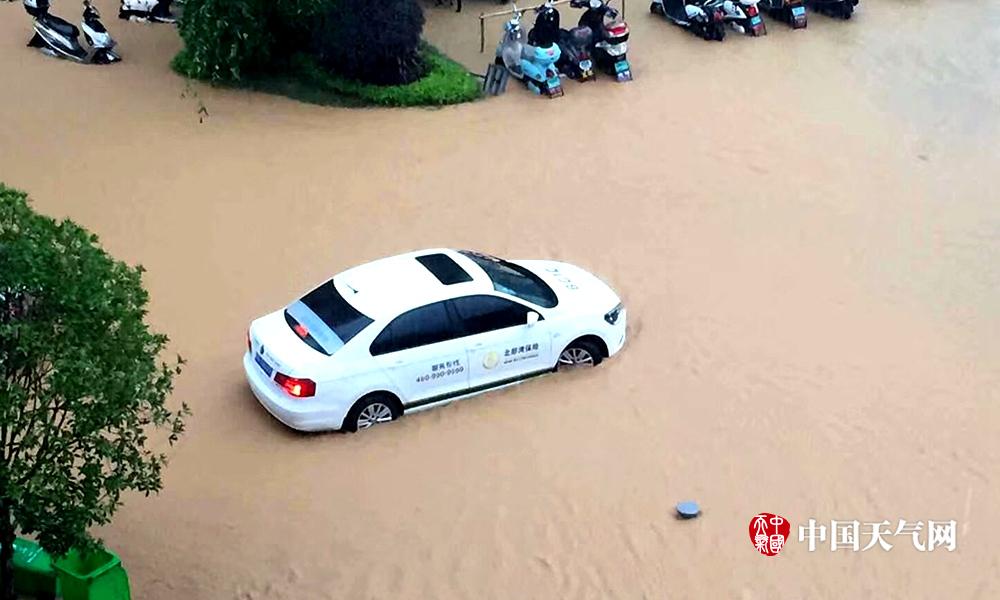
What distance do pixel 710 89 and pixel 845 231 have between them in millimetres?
4901

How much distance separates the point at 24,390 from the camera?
7430 millimetres

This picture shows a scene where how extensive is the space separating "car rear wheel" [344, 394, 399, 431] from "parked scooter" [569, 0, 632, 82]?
9859 mm

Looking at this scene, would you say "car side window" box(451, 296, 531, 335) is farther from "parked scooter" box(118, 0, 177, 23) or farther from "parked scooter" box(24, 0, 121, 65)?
"parked scooter" box(118, 0, 177, 23)

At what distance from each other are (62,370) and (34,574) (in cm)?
223

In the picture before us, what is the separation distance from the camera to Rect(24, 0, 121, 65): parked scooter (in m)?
19.5

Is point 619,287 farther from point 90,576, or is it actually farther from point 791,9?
point 791,9

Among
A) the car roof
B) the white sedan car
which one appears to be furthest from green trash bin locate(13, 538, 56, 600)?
the car roof

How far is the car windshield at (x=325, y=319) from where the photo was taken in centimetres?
1079

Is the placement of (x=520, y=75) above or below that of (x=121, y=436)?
below

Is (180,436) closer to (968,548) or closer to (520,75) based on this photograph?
(968,548)

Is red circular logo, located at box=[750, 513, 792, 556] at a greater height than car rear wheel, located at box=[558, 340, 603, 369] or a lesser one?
greater

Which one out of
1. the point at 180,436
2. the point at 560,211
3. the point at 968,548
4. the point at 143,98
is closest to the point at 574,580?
the point at 968,548

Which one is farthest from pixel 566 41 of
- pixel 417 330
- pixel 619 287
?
pixel 417 330

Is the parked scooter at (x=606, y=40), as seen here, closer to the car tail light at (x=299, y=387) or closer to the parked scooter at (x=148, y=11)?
the parked scooter at (x=148, y=11)
